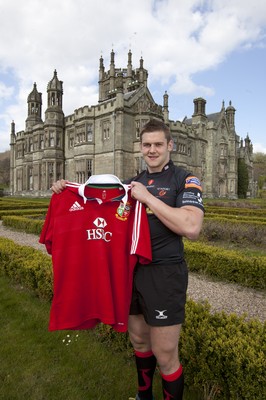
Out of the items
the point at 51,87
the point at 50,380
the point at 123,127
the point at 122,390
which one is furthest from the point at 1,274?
the point at 51,87

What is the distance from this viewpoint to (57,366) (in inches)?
134

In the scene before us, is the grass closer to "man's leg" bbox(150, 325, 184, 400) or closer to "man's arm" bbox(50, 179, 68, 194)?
"man's leg" bbox(150, 325, 184, 400)

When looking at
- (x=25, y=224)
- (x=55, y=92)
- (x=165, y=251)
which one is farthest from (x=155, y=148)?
(x=55, y=92)

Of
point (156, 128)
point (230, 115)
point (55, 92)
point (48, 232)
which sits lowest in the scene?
point (48, 232)

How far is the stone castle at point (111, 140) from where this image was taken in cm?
3216

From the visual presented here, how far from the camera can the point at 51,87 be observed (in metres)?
35.7

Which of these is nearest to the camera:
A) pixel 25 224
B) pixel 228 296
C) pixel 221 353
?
pixel 221 353

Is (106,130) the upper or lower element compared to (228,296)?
upper

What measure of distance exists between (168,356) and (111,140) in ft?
101

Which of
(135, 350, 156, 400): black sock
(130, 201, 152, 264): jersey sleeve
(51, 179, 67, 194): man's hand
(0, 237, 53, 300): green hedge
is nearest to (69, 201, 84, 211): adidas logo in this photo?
(51, 179, 67, 194): man's hand

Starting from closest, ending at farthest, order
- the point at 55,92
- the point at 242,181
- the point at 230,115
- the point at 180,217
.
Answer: the point at 180,217 < the point at 55,92 < the point at 230,115 < the point at 242,181

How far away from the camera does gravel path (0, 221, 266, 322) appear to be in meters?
5.34

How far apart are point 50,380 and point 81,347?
65 cm

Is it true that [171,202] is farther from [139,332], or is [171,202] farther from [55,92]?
[55,92]
